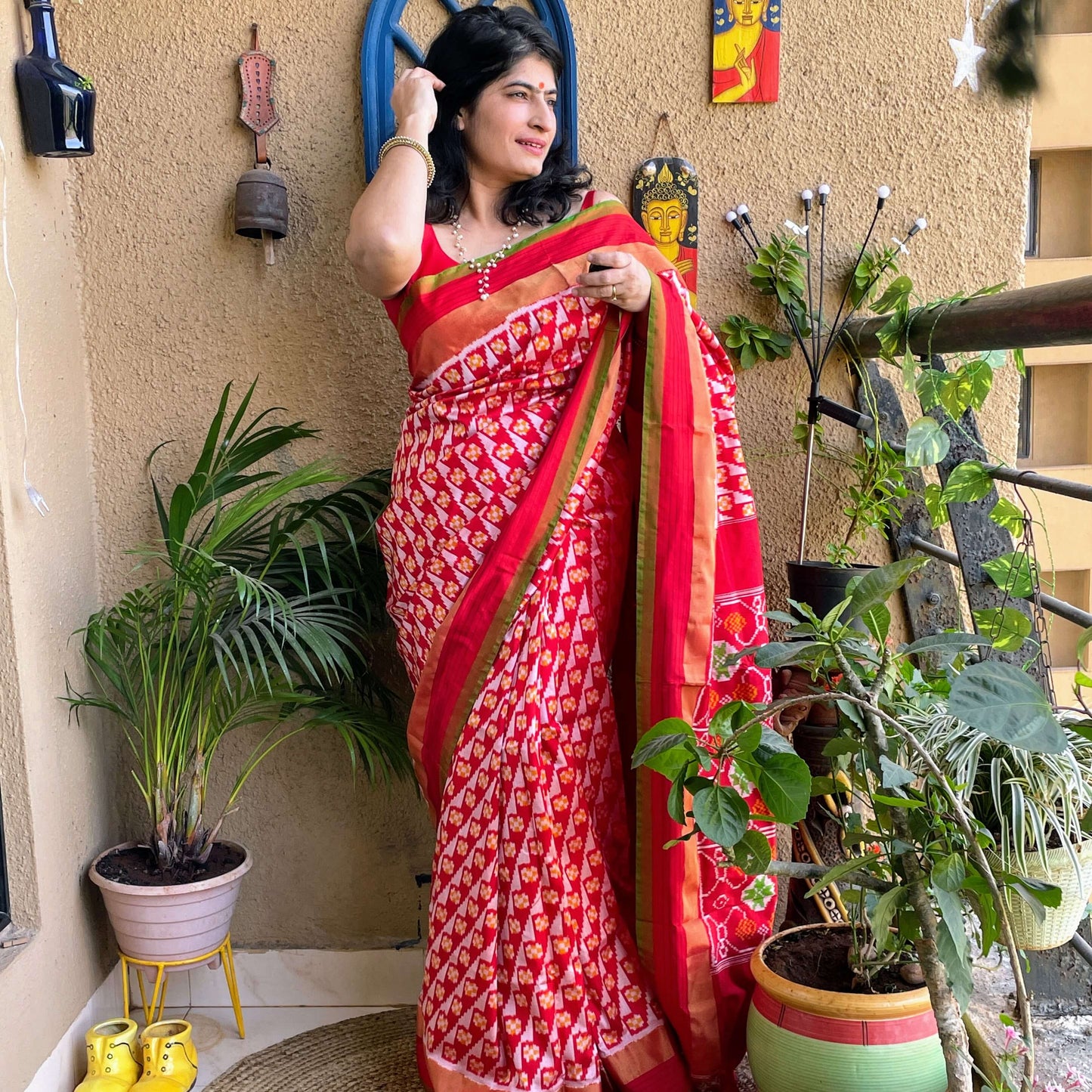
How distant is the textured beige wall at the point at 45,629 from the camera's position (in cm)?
166

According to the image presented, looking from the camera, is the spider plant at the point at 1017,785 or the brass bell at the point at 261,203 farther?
the brass bell at the point at 261,203

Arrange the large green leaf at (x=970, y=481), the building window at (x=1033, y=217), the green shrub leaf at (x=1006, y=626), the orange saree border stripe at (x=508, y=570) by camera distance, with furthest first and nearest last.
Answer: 1. the building window at (x=1033, y=217)
2. the orange saree border stripe at (x=508, y=570)
3. the large green leaf at (x=970, y=481)
4. the green shrub leaf at (x=1006, y=626)

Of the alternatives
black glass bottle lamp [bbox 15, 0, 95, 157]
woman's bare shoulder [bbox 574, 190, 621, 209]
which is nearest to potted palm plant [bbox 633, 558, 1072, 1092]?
woman's bare shoulder [bbox 574, 190, 621, 209]

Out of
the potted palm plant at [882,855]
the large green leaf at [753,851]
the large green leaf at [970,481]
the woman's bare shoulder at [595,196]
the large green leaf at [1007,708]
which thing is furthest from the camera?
the woman's bare shoulder at [595,196]

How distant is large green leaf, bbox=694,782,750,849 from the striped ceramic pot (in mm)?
408

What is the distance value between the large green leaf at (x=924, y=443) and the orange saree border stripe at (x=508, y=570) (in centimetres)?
47

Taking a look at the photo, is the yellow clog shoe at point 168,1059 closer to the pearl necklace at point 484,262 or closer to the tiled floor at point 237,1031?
the tiled floor at point 237,1031

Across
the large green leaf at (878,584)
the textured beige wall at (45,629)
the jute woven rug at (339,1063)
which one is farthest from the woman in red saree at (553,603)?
the textured beige wall at (45,629)

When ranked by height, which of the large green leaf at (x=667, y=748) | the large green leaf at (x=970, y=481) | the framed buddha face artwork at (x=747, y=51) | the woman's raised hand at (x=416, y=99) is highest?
the framed buddha face artwork at (x=747, y=51)

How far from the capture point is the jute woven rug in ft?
5.82

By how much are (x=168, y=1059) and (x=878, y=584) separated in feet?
4.69

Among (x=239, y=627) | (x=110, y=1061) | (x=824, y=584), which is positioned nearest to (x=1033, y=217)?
(x=824, y=584)

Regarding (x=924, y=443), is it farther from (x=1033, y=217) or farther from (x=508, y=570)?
(x=1033, y=217)

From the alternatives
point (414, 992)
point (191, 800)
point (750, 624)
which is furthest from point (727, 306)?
point (414, 992)
